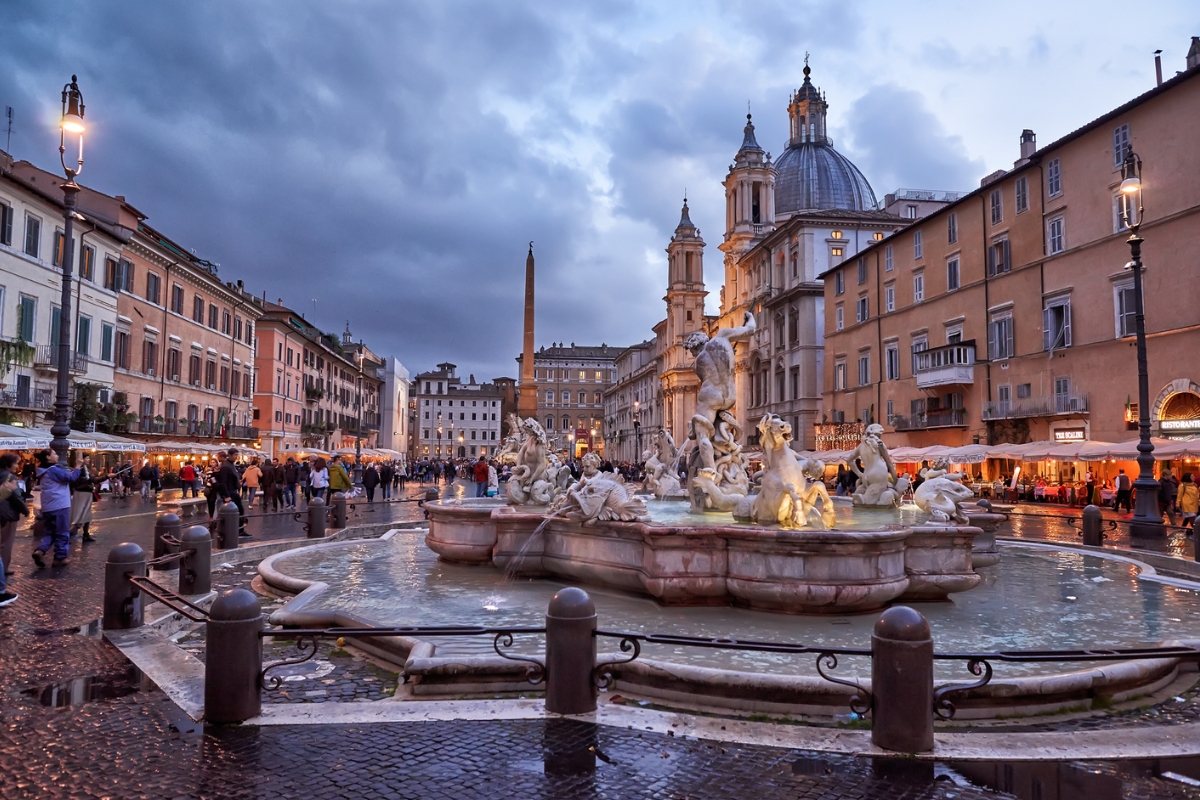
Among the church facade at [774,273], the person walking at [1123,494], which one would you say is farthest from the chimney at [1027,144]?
the person walking at [1123,494]

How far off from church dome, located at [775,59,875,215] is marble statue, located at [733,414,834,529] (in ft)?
212

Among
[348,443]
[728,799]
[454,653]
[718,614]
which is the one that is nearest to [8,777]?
[454,653]

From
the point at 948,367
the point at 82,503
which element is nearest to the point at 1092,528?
the point at 82,503

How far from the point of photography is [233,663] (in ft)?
15.5

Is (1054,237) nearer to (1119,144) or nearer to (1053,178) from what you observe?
(1053,178)

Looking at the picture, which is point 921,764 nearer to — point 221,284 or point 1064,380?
point 1064,380

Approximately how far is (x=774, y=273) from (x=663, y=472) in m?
44.9

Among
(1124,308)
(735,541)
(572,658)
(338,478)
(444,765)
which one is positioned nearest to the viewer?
(444,765)

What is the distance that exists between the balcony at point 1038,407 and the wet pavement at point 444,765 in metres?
27.1

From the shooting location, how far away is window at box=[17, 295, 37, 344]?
88.9 ft

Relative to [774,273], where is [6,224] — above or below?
below

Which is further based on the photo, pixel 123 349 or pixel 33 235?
pixel 123 349

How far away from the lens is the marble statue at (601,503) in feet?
27.6

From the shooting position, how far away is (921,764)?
4203 mm
